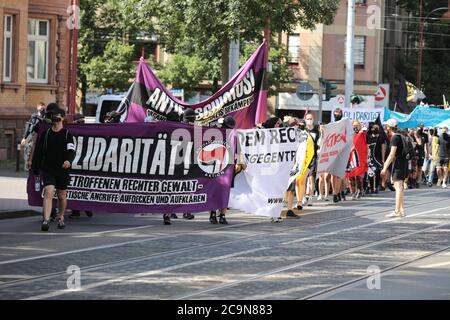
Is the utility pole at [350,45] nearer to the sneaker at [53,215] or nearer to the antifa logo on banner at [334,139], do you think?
the antifa logo on banner at [334,139]

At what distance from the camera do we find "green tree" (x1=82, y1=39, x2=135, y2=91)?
183ft

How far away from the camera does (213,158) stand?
18719 mm

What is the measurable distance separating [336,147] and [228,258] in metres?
12.0

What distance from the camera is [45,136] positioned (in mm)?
17109

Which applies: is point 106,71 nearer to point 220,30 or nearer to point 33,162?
point 220,30

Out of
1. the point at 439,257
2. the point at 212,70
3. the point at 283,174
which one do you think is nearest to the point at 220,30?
Result: the point at 283,174

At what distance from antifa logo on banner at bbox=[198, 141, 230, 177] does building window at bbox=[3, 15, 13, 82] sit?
61.0 feet

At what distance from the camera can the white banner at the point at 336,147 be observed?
80.3 feet

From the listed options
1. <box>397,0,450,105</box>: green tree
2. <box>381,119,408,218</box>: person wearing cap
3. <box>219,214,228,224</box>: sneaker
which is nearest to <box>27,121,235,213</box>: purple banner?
<box>219,214,228,224</box>: sneaker

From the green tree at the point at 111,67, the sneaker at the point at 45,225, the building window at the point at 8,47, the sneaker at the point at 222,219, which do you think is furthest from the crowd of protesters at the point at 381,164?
the green tree at the point at 111,67

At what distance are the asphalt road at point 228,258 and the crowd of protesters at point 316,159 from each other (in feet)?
2.05

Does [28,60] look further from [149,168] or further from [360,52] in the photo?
[360,52]

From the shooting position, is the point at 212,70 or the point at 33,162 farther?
the point at 212,70
